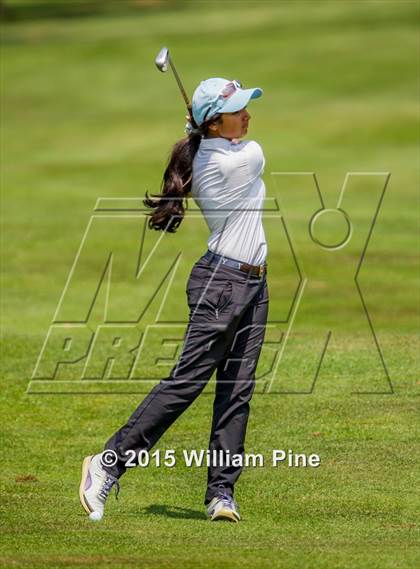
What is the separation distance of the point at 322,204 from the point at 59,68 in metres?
19.0

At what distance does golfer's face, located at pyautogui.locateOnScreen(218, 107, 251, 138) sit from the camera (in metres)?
8.30

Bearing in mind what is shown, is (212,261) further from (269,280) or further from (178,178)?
Result: (269,280)

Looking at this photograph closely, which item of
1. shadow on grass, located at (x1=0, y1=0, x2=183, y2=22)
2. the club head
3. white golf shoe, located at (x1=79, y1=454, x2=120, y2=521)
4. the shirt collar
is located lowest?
white golf shoe, located at (x1=79, y1=454, x2=120, y2=521)

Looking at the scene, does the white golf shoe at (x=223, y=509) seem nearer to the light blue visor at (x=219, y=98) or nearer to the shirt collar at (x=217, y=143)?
the shirt collar at (x=217, y=143)

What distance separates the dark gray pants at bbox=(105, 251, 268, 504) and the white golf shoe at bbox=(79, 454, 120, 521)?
67mm

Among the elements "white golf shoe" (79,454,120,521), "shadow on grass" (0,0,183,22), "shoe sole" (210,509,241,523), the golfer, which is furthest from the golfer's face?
"shadow on grass" (0,0,183,22)

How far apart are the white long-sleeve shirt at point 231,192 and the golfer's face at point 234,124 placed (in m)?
0.05

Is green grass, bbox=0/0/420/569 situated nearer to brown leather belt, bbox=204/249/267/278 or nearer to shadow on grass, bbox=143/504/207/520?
shadow on grass, bbox=143/504/207/520

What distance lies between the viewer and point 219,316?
27.2 ft

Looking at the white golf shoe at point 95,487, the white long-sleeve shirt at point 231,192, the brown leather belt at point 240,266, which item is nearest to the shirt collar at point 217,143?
the white long-sleeve shirt at point 231,192

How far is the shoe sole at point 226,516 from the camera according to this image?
8.22m

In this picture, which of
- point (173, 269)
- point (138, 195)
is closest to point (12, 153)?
point (138, 195)

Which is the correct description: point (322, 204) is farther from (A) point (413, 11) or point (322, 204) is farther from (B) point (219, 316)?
(A) point (413, 11)

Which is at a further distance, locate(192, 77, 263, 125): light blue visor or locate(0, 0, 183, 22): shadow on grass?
locate(0, 0, 183, 22): shadow on grass
